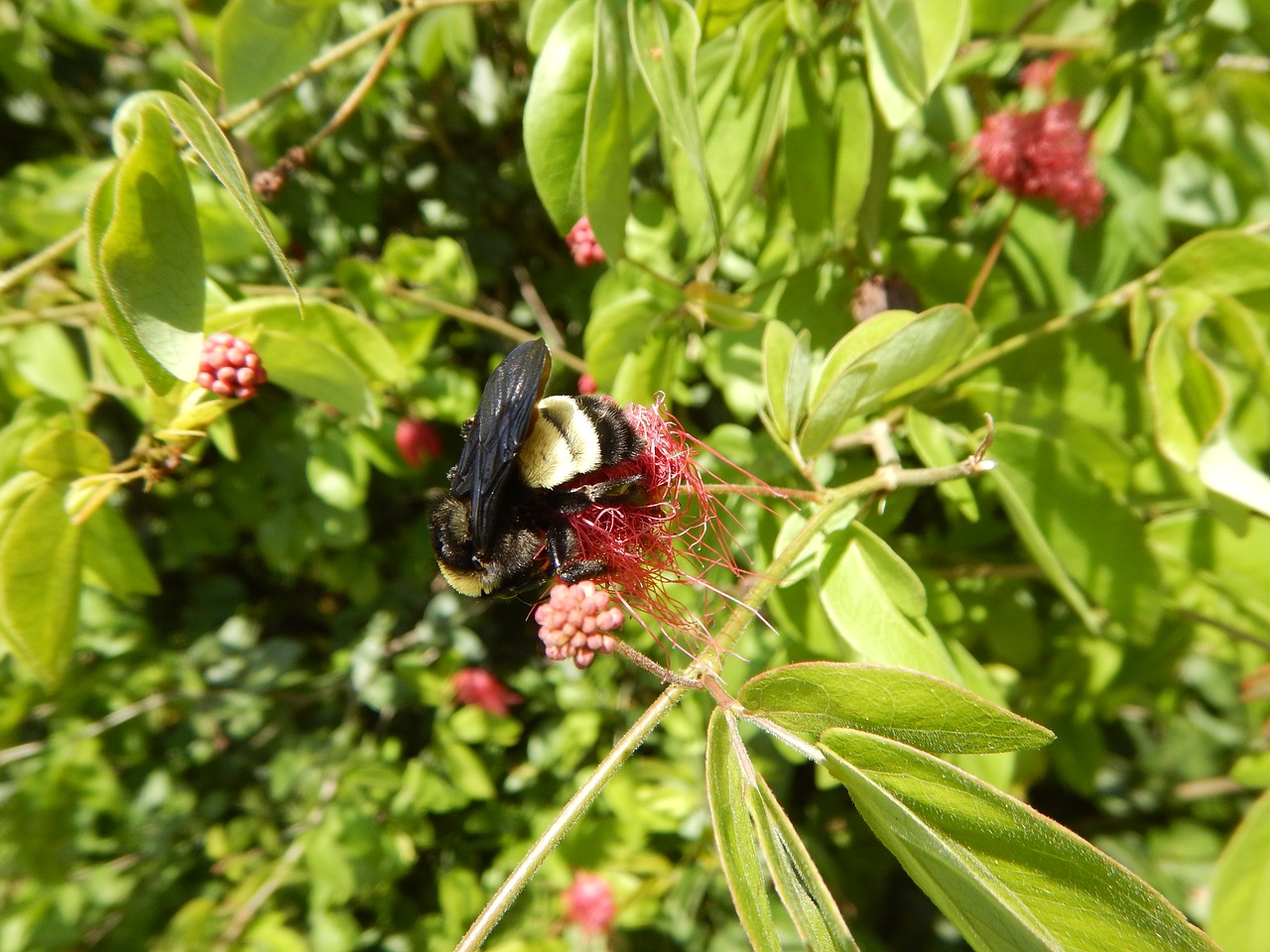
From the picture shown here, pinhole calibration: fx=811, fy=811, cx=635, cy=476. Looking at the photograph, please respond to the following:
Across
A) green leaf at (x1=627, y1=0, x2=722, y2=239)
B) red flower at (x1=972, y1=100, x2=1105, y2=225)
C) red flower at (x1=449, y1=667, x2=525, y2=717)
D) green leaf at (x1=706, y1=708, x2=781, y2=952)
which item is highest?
green leaf at (x1=627, y1=0, x2=722, y2=239)

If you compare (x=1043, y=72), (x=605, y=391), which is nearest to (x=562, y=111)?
(x=605, y=391)

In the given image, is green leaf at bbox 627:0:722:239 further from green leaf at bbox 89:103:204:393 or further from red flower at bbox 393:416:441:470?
red flower at bbox 393:416:441:470

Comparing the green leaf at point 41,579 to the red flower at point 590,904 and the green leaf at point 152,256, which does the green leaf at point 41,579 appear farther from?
the red flower at point 590,904

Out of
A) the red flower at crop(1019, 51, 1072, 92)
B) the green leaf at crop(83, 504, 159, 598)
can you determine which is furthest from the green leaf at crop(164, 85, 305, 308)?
the red flower at crop(1019, 51, 1072, 92)

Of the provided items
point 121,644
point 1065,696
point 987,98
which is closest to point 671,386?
point 987,98

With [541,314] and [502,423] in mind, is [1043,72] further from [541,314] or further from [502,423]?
[502,423]

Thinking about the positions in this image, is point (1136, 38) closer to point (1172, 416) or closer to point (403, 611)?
point (1172, 416)

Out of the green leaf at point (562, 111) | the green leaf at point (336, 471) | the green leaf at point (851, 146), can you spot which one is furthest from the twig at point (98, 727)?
the green leaf at point (851, 146)

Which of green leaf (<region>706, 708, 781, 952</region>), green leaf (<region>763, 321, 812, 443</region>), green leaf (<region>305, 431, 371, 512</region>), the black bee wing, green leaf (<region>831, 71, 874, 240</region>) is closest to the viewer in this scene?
green leaf (<region>706, 708, 781, 952</region>)
